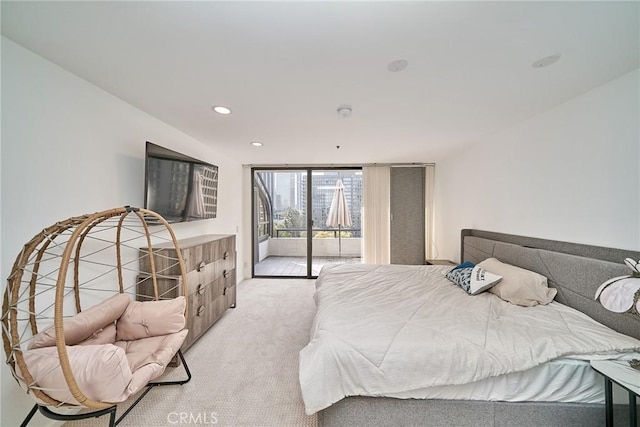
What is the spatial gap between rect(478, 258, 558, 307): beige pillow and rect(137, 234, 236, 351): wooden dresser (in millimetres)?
2839

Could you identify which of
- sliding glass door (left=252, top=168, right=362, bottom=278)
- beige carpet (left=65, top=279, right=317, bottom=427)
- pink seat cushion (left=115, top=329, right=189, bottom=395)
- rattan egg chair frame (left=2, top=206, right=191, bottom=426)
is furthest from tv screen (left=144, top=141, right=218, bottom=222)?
sliding glass door (left=252, top=168, right=362, bottom=278)

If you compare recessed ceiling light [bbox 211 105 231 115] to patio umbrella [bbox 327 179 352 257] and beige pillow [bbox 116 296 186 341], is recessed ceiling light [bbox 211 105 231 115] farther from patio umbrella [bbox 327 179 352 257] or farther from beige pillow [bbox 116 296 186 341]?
patio umbrella [bbox 327 179 352 257]

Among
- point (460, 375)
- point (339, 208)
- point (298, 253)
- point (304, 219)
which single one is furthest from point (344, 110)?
point (298, 253)

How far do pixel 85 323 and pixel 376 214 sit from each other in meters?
3.97

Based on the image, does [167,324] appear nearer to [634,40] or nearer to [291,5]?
[291,5]

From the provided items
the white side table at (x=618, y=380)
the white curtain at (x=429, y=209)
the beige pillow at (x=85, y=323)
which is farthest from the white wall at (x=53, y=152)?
the white curtain at (x=429, y=209)

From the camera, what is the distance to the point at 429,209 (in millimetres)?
4293

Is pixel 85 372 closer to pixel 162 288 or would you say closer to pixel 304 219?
pixel 162 288

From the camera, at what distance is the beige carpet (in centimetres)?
150

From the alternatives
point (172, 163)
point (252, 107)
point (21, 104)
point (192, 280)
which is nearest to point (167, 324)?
point (192, 280)

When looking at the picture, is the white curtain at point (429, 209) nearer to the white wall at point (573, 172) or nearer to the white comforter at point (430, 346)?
the white wall at point (573, 172)

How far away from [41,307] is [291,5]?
2284 millimetres

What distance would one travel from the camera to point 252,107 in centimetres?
200

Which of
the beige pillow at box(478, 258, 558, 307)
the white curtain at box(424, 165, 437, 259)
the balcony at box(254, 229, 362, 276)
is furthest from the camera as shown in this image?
the balcony at box(254, 229, 362, 276)
